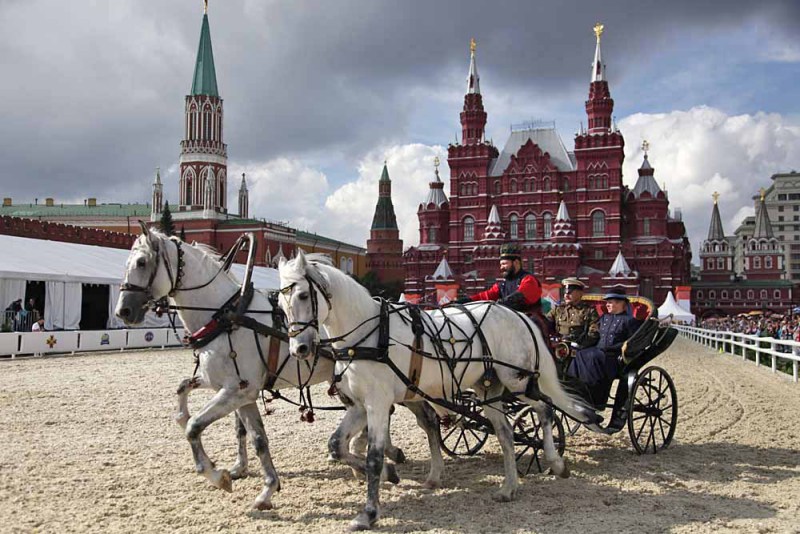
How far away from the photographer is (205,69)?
79500mm

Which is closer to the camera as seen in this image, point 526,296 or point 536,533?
point 536,533

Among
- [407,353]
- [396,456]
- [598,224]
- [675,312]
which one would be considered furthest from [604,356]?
[598,224]

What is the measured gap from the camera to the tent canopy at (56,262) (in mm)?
21375

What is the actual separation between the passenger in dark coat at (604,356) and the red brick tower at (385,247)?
83.3 m

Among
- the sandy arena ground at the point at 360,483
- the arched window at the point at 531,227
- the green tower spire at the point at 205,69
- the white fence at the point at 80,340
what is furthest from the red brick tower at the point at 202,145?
the sandy arena ground at the point at 360,483

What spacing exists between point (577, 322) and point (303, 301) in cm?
443

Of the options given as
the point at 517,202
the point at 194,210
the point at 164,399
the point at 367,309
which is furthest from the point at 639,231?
the point at 367,309

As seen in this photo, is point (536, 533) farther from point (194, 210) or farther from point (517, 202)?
point (194, 210)

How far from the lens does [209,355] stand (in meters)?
5.74

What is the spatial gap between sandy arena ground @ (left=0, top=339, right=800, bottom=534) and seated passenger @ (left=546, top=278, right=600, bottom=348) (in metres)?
1.27

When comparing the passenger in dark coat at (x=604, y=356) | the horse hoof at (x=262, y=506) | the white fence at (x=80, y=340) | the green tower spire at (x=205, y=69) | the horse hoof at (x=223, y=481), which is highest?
the green tower spire at (x=205, y=69)

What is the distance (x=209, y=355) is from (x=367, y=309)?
147cm

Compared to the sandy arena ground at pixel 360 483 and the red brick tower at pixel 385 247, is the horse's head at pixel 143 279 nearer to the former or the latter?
the sandy arena ground at pixel 360 483

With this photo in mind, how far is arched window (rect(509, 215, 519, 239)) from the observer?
211 feet
